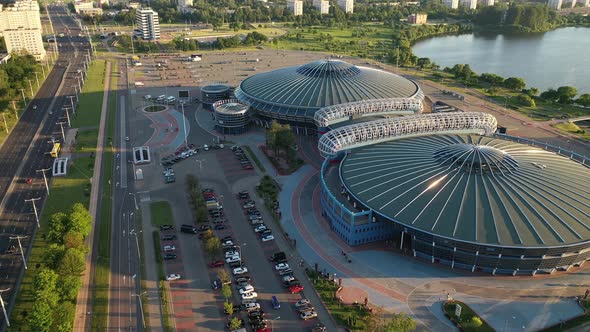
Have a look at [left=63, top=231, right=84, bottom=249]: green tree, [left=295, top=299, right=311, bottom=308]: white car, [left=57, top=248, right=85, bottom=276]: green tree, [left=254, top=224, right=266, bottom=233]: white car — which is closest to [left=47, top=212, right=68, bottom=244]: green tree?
[left=63, top=231, right=84, bottom=249]: green tree

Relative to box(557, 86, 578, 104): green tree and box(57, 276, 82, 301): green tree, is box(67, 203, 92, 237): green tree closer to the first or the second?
box(57, 276, 82, 301): green tree

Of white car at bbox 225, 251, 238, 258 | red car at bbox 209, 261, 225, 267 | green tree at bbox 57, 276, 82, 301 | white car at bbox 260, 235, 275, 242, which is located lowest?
red car at bbox 209, 261, 225, 267

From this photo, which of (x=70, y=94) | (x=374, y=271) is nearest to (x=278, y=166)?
(x=374, y=271)

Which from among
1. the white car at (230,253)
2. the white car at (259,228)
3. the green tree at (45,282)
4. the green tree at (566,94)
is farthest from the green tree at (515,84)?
the green tree at (45,282)

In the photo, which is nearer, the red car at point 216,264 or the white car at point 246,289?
the white car at point 246,289

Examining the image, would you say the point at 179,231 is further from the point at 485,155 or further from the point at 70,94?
the point at 70,94

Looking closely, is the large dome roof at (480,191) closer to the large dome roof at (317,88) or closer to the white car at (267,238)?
the white car at (267,238)
